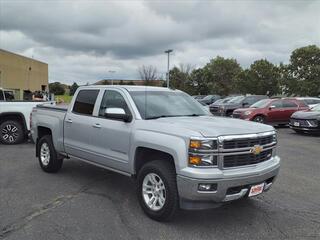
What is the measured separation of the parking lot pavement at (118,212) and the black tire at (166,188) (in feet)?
0.40

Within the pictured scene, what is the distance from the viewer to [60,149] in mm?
7648

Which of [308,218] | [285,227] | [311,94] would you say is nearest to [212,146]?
[285,227]

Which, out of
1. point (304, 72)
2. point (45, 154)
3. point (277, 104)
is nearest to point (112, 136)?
point (45, 154)

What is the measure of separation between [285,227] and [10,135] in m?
9.98

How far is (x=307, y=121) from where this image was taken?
15.3m

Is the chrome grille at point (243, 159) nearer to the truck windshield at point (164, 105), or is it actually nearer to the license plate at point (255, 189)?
the license plate at point (255, 189)

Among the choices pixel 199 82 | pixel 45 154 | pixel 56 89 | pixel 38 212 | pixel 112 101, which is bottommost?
pixel 38 212

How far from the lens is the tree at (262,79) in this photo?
187 ft

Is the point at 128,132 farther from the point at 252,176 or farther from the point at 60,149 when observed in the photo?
the point at 60,149

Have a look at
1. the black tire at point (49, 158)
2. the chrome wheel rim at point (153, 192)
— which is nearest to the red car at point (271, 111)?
the black tire at point (49, 158)

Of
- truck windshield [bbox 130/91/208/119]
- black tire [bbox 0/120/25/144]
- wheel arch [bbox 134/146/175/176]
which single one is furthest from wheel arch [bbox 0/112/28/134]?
wheel arch [bbox 134/146/175/176]

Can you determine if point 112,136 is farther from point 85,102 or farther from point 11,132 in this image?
point 11,132

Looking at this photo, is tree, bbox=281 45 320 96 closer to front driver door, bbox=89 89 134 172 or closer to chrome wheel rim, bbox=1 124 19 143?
chrome wheel rim, bbox=1 124 19 143

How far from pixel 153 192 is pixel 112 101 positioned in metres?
1.85
